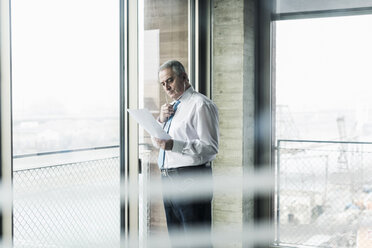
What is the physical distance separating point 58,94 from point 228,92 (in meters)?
1.83

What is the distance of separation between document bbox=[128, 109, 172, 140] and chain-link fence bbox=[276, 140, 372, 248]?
1.66 meters

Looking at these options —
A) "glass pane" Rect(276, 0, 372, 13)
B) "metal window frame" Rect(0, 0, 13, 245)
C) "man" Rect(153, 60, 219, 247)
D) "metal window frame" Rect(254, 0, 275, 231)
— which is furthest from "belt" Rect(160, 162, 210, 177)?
"glass pane" Rect(276, 0, 372, 13)

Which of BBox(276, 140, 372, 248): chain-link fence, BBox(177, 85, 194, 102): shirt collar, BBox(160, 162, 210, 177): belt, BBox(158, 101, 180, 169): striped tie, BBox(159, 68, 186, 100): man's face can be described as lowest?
BBox(276, 140, 372, 248): chain-link fence

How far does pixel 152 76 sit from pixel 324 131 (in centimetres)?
154

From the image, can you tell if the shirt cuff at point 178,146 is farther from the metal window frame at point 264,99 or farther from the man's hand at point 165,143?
the metal window frame at point 264,99

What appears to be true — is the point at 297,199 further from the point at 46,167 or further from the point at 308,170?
the point at 46,167

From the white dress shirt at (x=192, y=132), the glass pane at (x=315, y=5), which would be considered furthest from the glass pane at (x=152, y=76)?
the glass pane at (x=315, y=5)

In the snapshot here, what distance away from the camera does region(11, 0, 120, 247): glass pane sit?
6.27 feet

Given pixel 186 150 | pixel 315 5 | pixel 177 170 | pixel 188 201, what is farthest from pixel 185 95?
pixel 315 5

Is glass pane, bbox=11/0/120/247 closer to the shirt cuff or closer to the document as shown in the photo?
the document

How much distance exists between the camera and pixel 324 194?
374 centimetres

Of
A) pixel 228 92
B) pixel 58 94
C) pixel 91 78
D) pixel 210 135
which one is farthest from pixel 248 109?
pixel 58 94

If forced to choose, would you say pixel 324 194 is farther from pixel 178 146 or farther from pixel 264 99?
pixel 178 146

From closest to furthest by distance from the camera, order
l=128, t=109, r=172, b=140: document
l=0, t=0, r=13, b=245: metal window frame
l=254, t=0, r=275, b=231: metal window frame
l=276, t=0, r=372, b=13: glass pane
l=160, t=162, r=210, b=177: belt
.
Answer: l=0, t=0, r=13, b=245: metal window frame → l=128, t=109, r=172, b=140: document → l=160, t=162, r=210, b=177: belt → l=276, t=0, r=372, b=13: glass pane → l=254, t=0, r=275, b=231: metal window frame
